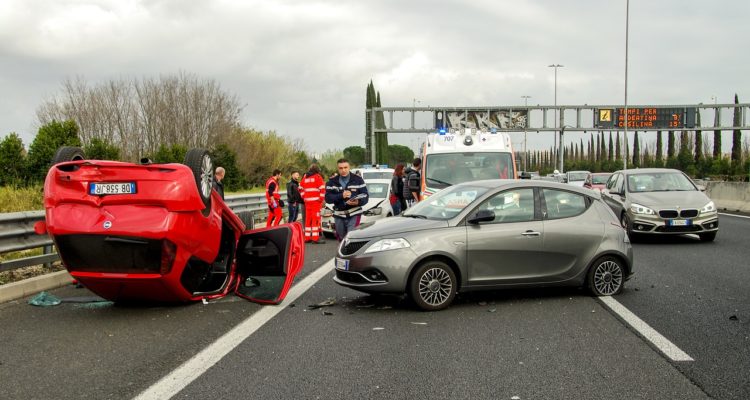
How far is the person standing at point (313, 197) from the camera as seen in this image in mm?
15352

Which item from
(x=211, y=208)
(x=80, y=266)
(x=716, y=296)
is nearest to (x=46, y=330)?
(x=80, y=266)

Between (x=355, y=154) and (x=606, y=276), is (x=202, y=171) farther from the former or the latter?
(x=355, y=154)

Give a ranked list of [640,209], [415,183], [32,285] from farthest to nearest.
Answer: [415,183] < [640,209] < [32,285]

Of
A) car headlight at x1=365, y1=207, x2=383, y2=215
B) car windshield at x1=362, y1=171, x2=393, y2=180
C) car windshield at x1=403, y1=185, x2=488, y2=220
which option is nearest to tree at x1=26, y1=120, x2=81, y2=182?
car windshield at x1=362, y1=171, x2=393, y2=180

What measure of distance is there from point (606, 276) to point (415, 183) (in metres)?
6.76

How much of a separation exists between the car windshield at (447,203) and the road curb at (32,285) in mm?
4674

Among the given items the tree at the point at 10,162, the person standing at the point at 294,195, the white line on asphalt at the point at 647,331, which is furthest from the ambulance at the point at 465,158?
the tree at the point at 10,162

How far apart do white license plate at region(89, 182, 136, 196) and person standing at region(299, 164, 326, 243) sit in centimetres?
854

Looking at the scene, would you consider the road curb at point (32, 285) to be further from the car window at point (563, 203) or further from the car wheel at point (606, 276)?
the car wheel at point (606, 276)

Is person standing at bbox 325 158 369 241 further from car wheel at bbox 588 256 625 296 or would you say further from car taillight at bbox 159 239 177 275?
car taillight at bbox 159 239 177 275

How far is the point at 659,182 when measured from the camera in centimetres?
1581

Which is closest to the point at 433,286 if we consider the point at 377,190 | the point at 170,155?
the point at 377,190

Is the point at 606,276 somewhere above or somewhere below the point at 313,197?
below

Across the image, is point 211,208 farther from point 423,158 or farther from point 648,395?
point 423,158
